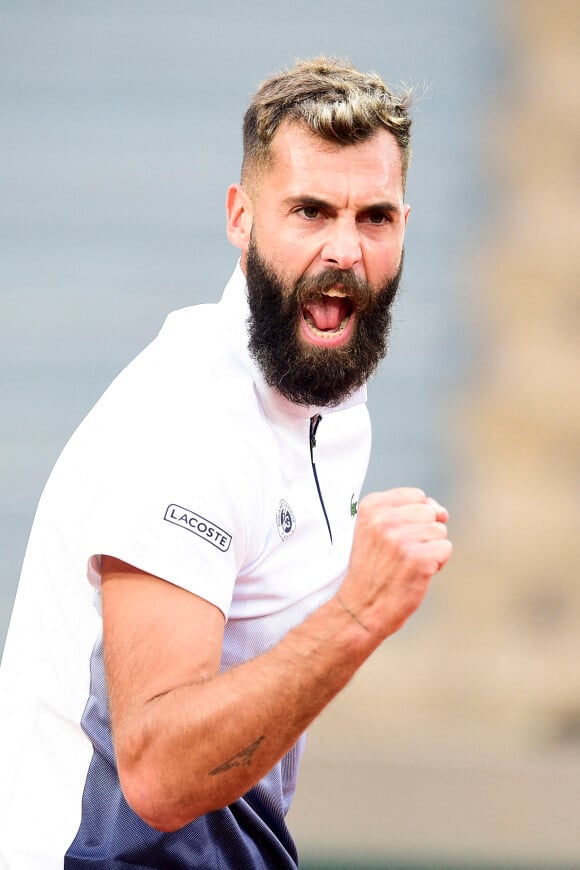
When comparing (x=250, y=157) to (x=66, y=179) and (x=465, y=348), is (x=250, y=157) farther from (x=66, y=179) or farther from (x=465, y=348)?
(x=66, y=179)

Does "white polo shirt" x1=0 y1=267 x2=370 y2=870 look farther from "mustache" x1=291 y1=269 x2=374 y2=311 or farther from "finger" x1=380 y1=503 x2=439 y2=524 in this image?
"finger" x1=380 y1=503 x2=439 y2=524

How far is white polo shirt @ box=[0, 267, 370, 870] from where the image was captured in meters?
1.86

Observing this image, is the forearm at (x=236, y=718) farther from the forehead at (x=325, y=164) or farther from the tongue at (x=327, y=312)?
the forehead at (x=325, y=164)

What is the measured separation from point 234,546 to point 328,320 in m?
0.43

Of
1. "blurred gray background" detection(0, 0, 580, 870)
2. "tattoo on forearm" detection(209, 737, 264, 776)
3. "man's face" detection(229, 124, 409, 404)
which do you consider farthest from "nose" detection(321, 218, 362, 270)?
"blurred gray background" detection(0, 0, 580, 870)

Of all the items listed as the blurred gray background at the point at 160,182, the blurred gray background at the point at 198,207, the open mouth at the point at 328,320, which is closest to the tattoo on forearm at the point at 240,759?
the open mouth at the point at 328,320

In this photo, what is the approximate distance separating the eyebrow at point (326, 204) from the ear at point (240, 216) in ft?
0.44

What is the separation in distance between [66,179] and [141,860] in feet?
15.7

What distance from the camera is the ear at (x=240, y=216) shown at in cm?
226

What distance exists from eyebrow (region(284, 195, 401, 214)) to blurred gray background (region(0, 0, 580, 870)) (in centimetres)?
372

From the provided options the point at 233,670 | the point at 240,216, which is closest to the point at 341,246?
the point at 240,216

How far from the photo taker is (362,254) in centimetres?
213

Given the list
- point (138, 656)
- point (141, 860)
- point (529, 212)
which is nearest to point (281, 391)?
point (138, 656)

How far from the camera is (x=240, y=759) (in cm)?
177
